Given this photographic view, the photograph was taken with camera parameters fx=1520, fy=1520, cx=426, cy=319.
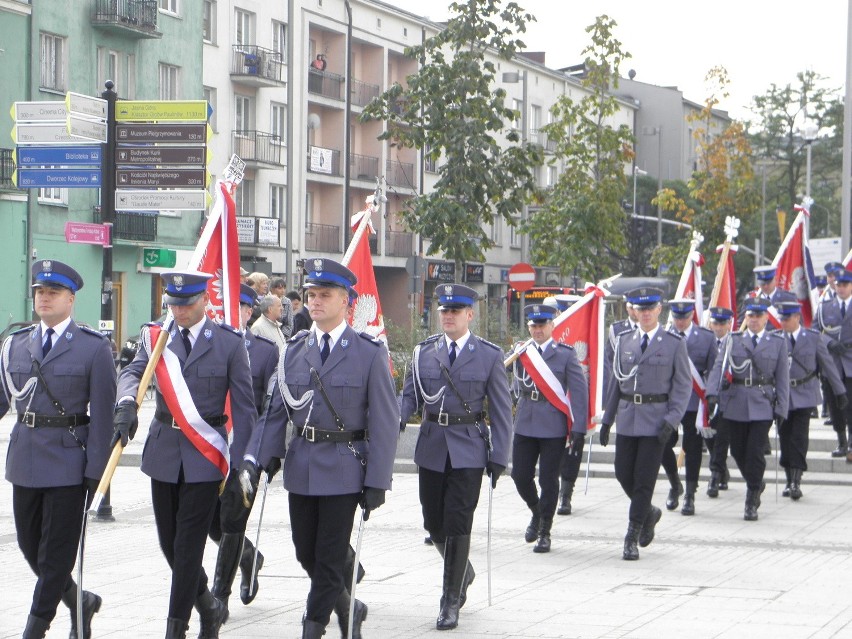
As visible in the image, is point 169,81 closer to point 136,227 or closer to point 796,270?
point 136,227

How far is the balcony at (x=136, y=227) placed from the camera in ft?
142

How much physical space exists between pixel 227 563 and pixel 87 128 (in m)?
8.28

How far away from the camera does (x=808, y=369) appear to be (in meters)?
16.0

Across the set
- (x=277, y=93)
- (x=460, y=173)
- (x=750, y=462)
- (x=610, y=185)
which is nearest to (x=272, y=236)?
(x=277, y=93)

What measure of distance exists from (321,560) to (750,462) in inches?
307

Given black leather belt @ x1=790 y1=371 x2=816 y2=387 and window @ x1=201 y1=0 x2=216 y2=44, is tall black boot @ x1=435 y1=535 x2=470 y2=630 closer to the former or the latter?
black leather belt @ x1=790 y1=371 x2=816 y2=387

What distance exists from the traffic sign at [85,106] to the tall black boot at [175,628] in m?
9.45

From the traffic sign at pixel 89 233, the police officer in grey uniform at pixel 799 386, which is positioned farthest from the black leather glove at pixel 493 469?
the traffic sign at pixel 89 233

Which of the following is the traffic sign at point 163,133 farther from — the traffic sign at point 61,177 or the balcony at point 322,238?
the balcony at point 322,238

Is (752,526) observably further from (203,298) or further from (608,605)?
(203,298)

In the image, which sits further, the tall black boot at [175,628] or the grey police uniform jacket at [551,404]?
the grey police uniform jacket at [551,404]

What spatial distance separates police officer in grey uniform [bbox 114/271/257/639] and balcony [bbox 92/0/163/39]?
35342 mm

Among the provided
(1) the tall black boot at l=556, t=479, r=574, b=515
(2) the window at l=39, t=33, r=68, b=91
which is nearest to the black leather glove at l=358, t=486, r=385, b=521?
(1) the tall black boot at l=556, t=479, r=574, b=515

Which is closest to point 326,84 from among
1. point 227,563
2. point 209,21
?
point 209,21
